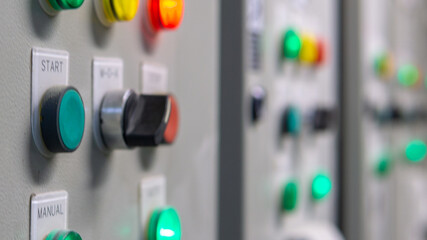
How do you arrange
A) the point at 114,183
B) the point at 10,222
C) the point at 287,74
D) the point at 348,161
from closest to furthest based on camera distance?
1. the point at 10,222
2. the point at 114,183
3. the point at 287,74
4. the point at 348,161

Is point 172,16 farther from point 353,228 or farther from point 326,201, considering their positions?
point 353,228

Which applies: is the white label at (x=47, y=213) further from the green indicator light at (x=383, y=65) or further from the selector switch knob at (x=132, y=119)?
the green indicator light at (x=383, y=65)

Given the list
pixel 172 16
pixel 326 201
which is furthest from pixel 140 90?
pixel 326 201

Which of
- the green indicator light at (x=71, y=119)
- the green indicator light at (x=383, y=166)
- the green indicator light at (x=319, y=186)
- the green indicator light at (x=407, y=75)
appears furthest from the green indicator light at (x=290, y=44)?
the green indicator light at (x=407, y=75)

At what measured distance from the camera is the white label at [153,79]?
437 millimetres

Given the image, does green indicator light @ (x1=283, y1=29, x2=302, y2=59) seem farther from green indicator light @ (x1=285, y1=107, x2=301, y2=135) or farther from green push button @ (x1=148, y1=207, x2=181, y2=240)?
green push button @ (x1=148, y1=207, x2=181, y2=240)

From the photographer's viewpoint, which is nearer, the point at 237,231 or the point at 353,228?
the point at 237,231

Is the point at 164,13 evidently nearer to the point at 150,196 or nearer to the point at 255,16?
the point at 150,196

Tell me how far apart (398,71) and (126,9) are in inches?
52.2

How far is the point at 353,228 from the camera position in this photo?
3.78 feet

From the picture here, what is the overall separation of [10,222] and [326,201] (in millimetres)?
805

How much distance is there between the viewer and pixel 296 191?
0.79 meters

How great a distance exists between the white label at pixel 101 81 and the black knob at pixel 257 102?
293mm

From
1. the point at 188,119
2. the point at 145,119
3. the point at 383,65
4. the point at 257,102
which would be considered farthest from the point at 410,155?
the point at 145,119
